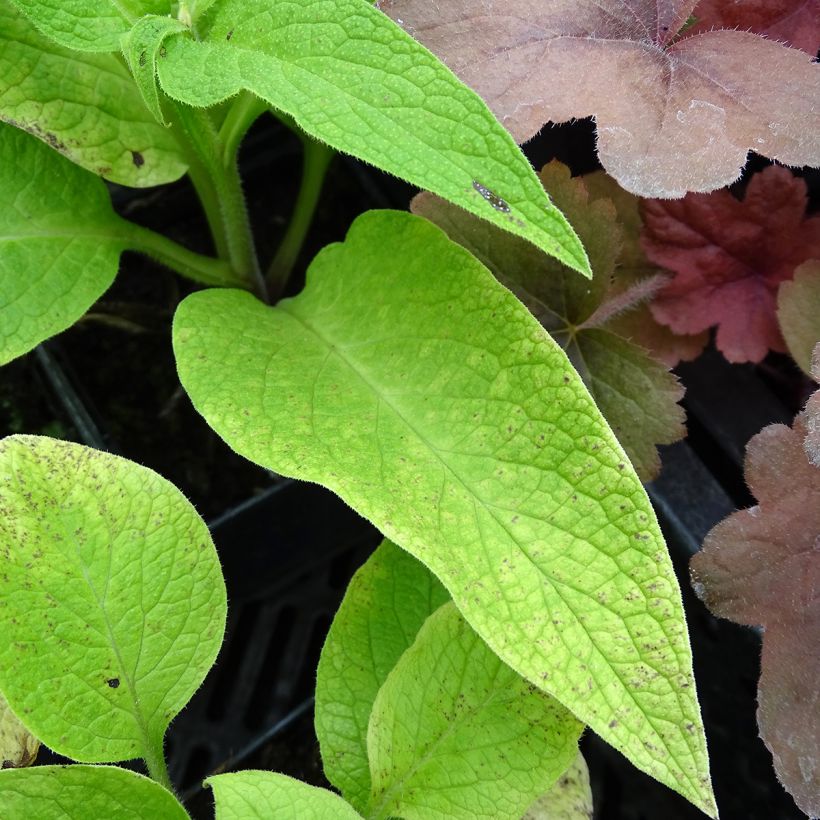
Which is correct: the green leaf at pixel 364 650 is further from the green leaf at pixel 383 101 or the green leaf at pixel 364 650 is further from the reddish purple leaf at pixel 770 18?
the reddish purple leaf at pixel 770 18

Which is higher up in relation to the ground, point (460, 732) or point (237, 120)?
point (237, 120)

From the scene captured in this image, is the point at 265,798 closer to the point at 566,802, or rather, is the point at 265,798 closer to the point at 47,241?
the point at 566,802

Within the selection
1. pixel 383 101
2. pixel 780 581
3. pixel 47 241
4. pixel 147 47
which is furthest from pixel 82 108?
pixel 780 581

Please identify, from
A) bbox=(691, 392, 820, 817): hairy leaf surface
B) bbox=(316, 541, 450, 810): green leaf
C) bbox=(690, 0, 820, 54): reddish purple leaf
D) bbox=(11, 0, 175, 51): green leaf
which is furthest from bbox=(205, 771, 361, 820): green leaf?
bbox=(690, 0, 820, 54): reddish purple leaf

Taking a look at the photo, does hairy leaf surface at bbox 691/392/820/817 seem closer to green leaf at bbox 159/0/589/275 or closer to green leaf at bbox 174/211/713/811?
green leaf at bbox 174/211/713/811

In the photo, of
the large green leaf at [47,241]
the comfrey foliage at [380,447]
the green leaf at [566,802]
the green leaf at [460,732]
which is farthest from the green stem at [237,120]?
the green leaf at [566,802]

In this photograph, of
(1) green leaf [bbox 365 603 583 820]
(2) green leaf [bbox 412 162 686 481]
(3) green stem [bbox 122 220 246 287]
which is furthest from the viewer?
(3) green stem [bbox 122 220 246 287]
